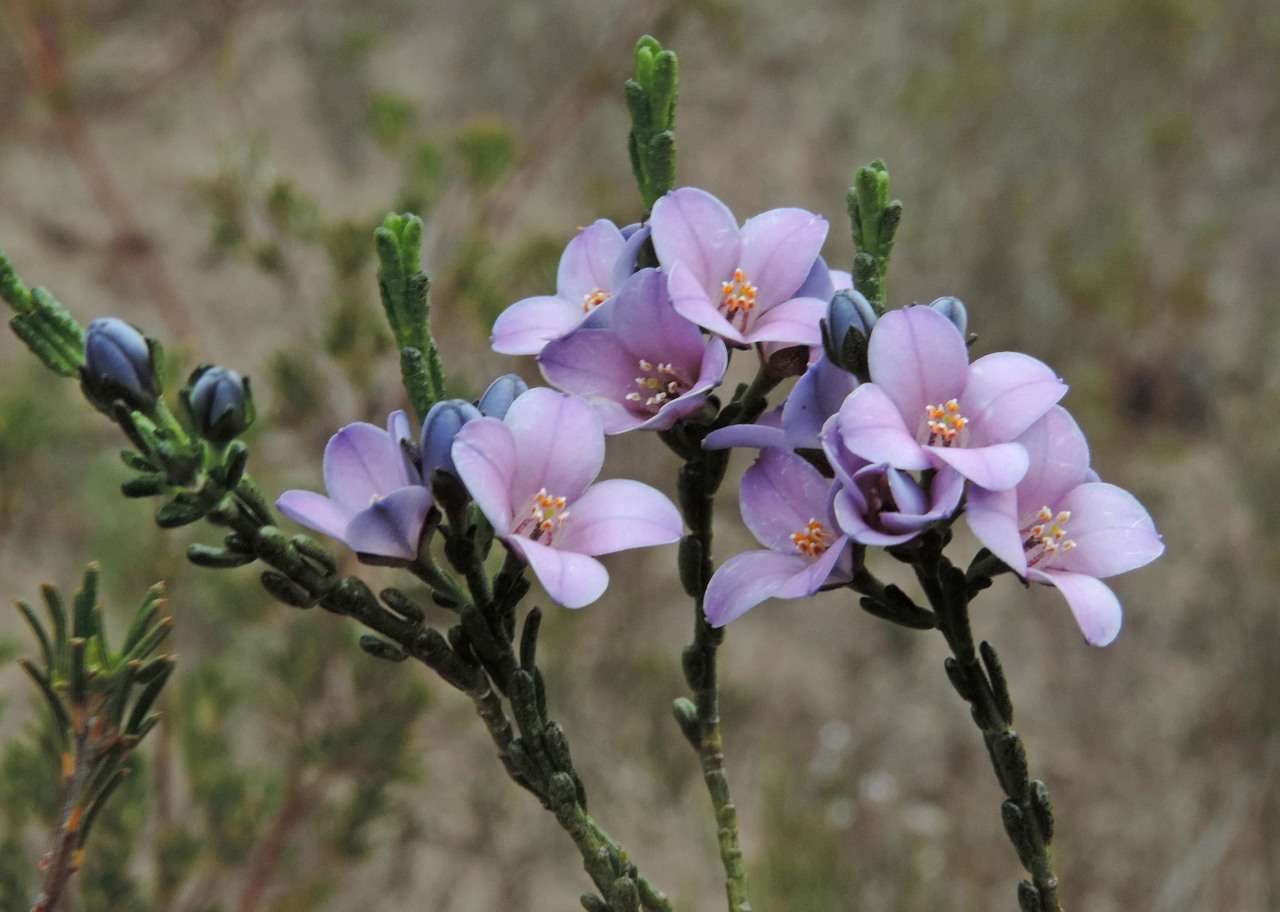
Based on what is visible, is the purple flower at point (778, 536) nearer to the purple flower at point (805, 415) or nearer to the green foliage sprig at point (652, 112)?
the purple flower at point (805, 415)

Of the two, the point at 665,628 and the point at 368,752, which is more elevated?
the point at 665,628

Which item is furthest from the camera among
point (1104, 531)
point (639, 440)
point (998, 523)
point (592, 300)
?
point (639, 440)

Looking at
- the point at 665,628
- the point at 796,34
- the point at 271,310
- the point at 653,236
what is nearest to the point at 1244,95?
the point at 796,34

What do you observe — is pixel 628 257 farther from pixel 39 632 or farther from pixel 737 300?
pixel 39 632

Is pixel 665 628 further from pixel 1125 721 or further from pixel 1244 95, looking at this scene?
pixel 1244 95

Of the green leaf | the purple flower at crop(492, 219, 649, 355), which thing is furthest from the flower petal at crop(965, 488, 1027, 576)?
the green leaf

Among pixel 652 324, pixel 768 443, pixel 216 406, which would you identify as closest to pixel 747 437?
pixel 768 443

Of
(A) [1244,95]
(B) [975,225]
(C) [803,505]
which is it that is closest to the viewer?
(C) [803,505]

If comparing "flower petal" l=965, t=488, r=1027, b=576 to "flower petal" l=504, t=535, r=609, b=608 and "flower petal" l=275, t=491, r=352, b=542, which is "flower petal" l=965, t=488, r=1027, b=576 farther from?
"flower petal" l=275, t=491, r=352, b=542
